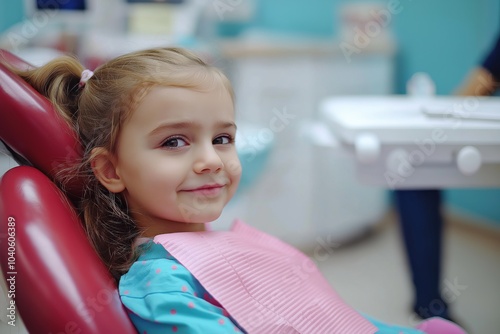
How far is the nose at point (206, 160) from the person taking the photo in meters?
0.79

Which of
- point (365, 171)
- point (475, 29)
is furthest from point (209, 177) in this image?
point (475, 29)

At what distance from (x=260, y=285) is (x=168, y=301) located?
0.16 metres

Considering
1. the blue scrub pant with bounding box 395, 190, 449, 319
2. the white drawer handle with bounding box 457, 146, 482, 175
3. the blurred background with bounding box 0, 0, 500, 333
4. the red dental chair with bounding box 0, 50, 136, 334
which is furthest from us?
the blurred background with bounding box 0, 0, 500, 333

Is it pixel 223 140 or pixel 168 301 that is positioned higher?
pixel 223 140

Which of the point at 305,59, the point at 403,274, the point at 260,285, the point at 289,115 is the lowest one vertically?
the point at 403,274

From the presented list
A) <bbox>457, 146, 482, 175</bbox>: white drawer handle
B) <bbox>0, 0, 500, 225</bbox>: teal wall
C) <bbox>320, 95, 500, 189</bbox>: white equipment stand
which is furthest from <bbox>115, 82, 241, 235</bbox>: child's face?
<bbox>0, 0, 500, 225</bbox>: teal wall

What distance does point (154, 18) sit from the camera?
2205mm

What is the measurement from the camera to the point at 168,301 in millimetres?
691

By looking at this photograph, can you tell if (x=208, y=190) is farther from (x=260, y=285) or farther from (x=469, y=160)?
(x=469, y=160)

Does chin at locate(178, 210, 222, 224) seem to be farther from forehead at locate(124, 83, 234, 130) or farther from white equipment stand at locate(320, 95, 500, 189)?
white equipment stand at locate(320, 95, 500, 189)

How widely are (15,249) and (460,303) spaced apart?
1.58m

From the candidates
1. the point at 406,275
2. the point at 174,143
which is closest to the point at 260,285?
the point at 174,143

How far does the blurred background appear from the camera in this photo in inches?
81.4

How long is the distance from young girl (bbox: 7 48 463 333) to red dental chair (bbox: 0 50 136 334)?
35mm
